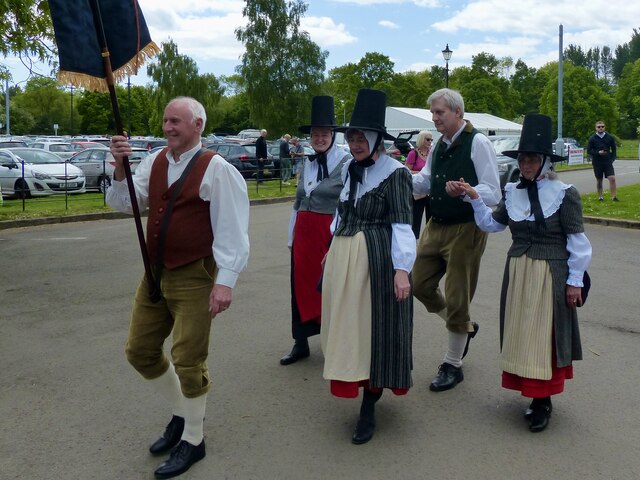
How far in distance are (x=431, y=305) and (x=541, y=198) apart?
135 centimetres

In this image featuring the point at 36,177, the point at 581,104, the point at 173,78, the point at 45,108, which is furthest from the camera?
the point at 45,108

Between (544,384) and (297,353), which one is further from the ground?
(544,384)

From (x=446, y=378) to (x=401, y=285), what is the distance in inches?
55.3

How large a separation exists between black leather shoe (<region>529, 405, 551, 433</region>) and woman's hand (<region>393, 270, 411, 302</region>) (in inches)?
47.8

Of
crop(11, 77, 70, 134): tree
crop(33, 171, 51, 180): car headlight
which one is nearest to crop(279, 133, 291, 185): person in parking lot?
crop(33, 171, 51, 180): car headlight

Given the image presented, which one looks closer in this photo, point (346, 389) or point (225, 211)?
point (225, 211)

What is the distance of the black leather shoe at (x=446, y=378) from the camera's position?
16.6 ft

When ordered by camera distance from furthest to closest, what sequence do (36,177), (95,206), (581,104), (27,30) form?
(581,104) < (36,177) < (95,206) < (27,30)

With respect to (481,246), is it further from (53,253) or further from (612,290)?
(53,253)

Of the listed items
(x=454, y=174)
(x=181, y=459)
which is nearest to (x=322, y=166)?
(x=454, y=174)

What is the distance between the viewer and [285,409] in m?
4.70

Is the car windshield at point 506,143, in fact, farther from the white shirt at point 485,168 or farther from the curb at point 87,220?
the white shirt at point 485,168

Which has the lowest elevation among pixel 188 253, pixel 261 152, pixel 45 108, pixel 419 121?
pixel 188 253

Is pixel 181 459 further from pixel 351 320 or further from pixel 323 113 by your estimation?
pixel 323 113
